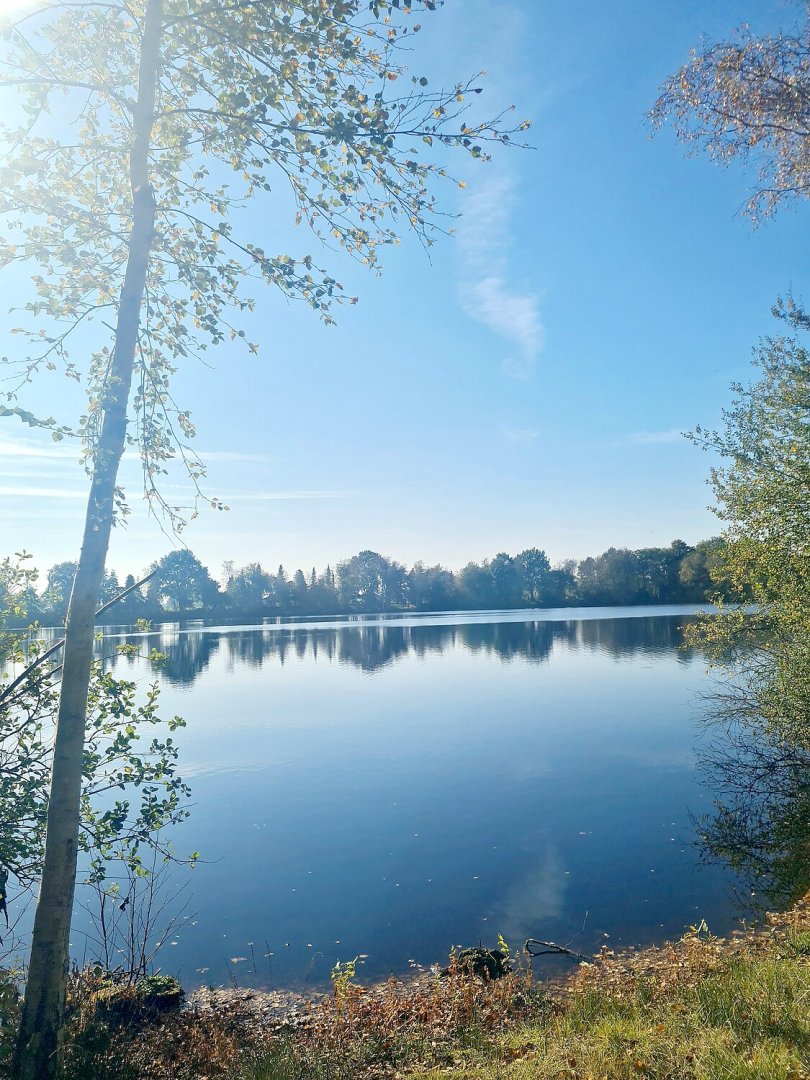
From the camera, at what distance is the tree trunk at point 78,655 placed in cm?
521

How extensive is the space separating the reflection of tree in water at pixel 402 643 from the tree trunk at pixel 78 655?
118 feet

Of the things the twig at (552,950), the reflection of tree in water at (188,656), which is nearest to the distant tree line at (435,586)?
the reflection of tree in water at (188,656)

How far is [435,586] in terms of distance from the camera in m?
146

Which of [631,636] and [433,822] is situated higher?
[631,636]

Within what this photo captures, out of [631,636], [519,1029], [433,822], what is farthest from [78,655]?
[631,636]

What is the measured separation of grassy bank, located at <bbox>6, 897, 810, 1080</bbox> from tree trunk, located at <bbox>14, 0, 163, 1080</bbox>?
3.30 feet

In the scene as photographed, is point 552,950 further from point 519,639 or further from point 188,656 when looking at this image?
point 519,639

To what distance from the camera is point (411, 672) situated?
4356 cm

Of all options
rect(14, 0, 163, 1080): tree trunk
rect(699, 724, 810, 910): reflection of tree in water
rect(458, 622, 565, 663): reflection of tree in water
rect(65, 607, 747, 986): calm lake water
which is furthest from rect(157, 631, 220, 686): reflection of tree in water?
rect(14, 0, 163, 1080): tree trunk

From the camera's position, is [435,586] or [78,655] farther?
[435,586]

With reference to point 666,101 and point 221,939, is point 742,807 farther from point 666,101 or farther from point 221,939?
point 666,101

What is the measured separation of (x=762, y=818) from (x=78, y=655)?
16454mm

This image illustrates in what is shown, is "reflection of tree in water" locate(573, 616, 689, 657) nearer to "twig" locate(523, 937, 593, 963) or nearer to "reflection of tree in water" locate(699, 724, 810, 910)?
"reflection of tree in water" locate(699, 724, 810, 910)

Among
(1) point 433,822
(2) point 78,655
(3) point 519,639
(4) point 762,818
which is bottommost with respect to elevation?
(1) point 433,822
